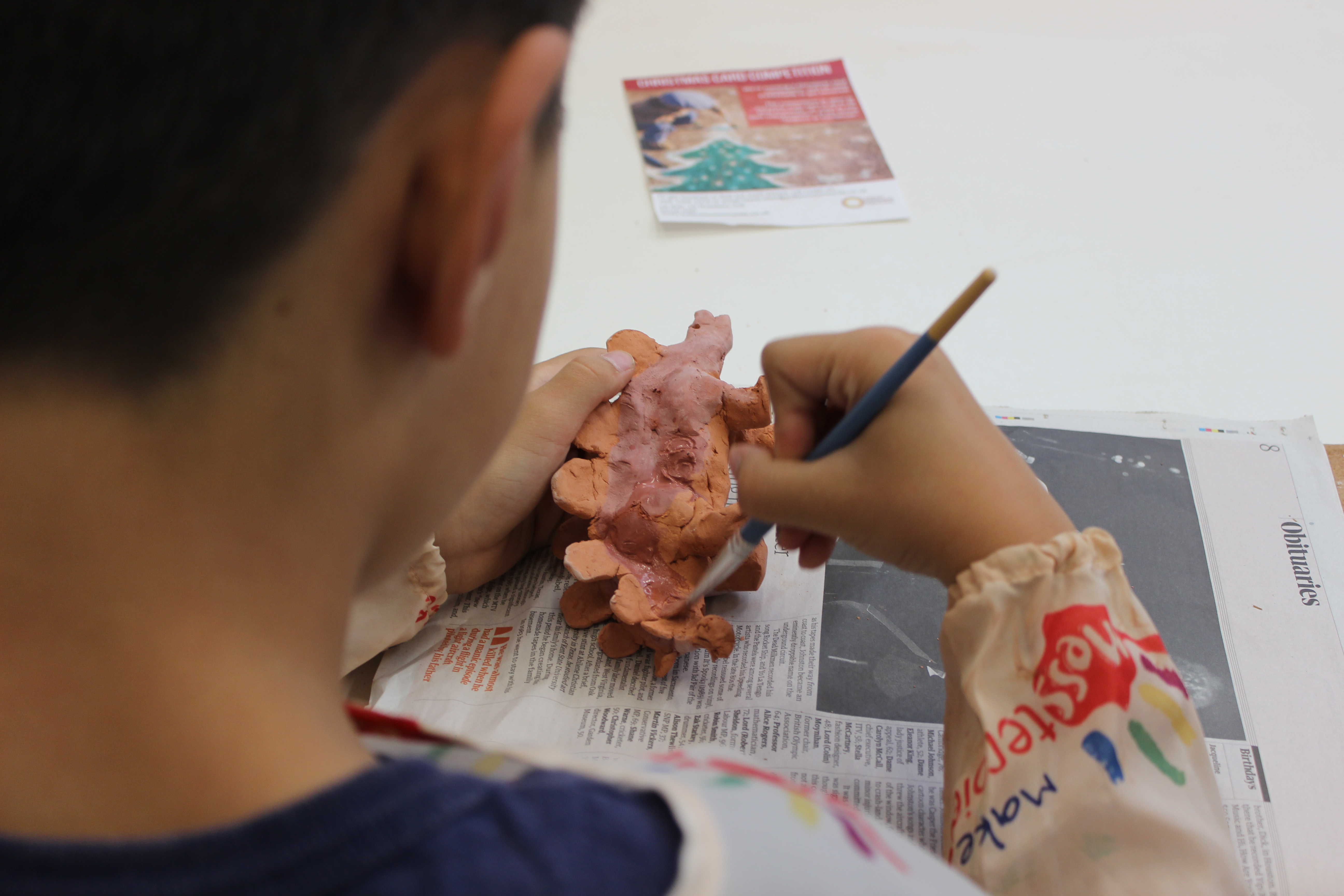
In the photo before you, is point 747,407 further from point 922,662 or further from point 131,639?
point 131,639

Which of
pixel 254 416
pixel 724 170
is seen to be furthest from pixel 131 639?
pixel 724 170

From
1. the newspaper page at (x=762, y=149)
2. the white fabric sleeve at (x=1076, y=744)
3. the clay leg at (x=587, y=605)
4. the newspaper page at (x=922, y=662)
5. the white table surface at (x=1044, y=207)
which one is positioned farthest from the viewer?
the newspaper page at (x=762, y=149)

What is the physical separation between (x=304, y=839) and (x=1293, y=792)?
633mm

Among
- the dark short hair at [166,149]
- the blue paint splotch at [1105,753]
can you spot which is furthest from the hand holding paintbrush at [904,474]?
the dark short hair at [166,149]

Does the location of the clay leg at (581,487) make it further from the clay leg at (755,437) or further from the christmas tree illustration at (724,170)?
the christmas tree illustration at (724,170)

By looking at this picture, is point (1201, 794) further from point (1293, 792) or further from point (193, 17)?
point (193, 17)

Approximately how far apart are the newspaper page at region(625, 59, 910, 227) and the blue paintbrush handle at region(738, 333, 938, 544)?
1.92 ft

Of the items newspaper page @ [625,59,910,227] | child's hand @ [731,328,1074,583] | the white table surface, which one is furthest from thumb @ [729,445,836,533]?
newspaper page @ [625,59,910,227]

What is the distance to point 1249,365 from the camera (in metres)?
0.91

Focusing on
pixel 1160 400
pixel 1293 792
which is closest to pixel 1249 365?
pixel 1160 400

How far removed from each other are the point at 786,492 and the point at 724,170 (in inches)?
27.9

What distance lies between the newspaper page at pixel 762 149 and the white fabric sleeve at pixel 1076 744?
0.67 metres

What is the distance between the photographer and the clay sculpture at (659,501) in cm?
68

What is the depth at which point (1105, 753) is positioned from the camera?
0.47 m
